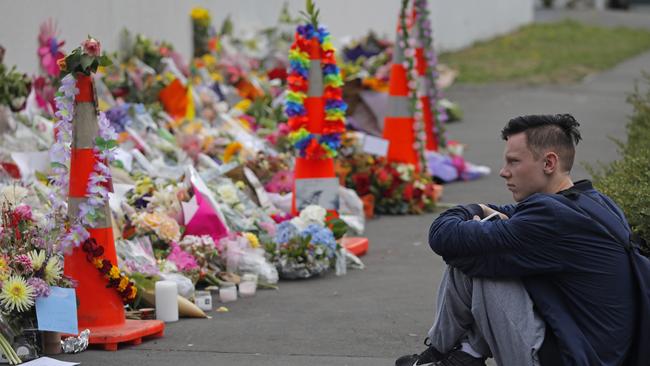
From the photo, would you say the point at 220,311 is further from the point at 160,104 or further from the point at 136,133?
the point at 160,104

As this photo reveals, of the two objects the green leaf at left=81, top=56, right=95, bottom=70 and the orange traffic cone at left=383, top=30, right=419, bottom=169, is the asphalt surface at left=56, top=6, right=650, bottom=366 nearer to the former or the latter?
the orange traffic cone at left=383, top=30, right=419, bottom=169

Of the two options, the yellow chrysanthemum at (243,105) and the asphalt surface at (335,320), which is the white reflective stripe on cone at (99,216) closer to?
the asphalt surface at (335,320)

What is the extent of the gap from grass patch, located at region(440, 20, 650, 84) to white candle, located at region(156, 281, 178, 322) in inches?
571

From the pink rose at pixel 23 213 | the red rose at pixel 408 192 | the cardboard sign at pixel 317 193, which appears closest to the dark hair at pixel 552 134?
the pink rose at pixel 23 213

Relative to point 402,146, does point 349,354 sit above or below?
below

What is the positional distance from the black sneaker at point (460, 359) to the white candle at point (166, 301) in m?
2.08

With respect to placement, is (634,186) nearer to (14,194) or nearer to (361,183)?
(14,194)

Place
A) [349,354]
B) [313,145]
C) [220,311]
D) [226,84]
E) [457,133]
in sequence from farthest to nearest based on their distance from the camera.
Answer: [457,133] < [226,84] < [313,145] < [220,311] < [349,354]

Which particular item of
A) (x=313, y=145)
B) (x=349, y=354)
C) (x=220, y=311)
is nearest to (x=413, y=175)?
(x=313, y=145)

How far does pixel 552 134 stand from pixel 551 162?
0.11 m

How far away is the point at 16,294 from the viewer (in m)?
5.52

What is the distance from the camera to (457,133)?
14945 millimetres

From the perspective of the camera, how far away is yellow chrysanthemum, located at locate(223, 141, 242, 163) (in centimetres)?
964

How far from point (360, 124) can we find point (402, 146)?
1.72m
